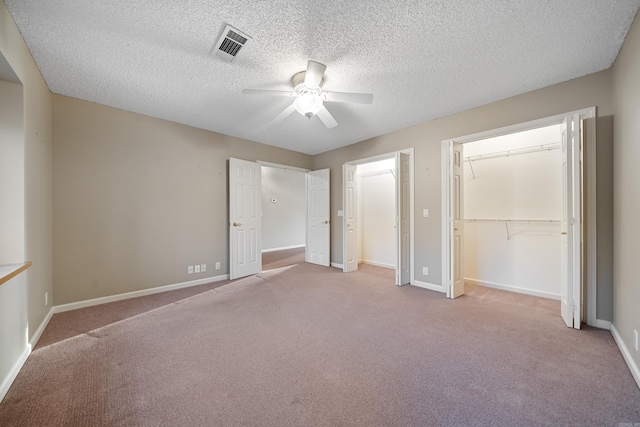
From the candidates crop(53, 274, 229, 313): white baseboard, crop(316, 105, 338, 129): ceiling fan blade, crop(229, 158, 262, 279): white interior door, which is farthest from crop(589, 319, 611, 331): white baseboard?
crop(53, 274, 229, 313): white baseboard

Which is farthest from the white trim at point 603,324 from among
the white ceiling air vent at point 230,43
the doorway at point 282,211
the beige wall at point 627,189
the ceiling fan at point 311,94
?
the doorway at point 282,211

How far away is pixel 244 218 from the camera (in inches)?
182

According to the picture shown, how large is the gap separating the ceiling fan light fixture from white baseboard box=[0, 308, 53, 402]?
3068 millimetres

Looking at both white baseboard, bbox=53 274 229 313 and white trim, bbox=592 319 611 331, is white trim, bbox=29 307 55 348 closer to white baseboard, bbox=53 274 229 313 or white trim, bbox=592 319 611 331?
A: white baseboard, bbox=53 274 229 313

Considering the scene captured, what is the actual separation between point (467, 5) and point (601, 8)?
0.99m

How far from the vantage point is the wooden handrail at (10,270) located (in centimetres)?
159

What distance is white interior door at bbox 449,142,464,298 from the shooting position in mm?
3438

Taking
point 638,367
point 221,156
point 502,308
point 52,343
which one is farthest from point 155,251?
point 638,367

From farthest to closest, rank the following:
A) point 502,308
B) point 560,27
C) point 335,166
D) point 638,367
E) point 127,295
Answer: point 335,166
point 127,295
point 502,308
point 560,27
point 638,367

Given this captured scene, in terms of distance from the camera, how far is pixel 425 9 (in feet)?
5.73

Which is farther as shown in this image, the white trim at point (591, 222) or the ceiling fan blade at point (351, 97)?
the white trim at point (591, 222)

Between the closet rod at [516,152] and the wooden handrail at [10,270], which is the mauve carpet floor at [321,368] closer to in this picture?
the wooden handrail at [10,270]

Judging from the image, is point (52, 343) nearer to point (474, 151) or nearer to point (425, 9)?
point (425, 9)

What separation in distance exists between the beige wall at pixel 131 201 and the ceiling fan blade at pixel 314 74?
262 cm
